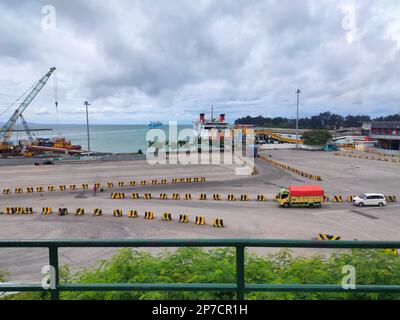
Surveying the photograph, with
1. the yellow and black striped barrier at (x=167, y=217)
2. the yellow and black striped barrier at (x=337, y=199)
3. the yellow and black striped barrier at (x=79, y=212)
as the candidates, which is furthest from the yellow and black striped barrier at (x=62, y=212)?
the yellow and black striped barrier at (x=337, y=199)

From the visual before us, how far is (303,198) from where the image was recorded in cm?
Answer: 2622

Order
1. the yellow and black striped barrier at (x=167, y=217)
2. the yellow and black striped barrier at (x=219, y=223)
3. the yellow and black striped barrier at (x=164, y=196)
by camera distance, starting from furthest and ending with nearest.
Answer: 1. the yellow and black striped barrier at (x=164, y=196)
2. the yellow and black striped barrier at (x=167, y=217)
3. the yellow and black striped barrier at (x=219, y=223)

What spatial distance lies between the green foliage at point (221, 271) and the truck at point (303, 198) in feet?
73.2

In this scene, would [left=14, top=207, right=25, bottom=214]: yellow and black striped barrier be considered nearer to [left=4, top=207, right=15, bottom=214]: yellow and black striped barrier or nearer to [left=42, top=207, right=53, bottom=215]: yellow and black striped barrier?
[left=4, top=207, right=15, bottom=214]: yellow and black striped barrier

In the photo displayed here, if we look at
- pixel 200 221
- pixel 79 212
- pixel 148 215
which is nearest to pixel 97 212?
pixel 79 212

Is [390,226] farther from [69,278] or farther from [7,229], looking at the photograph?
[7,229]

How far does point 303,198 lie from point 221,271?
2390cm

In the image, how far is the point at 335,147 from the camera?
8894 centimetres

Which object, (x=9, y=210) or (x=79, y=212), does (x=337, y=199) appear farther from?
(x=9, y=210)

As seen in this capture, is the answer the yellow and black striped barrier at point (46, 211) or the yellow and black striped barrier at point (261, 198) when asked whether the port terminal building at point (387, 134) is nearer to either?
the yellow and black striped barrier at point (261, 198)

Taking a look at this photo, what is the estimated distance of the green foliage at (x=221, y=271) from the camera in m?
3.68
